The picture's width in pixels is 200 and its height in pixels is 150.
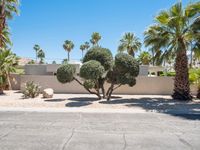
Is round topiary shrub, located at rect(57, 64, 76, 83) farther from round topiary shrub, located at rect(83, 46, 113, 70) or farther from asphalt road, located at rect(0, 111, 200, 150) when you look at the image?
asphalt road, located at rect(0, 111, 200, 150)

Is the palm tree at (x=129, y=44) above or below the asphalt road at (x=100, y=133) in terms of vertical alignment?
above

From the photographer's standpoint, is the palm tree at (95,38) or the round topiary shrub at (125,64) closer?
the round topiary shrub at (125,64)

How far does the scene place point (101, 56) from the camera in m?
21.3

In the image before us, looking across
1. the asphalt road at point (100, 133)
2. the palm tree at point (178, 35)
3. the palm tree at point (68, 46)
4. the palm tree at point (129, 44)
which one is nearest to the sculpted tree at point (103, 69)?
the palm tree at point (178, 35)

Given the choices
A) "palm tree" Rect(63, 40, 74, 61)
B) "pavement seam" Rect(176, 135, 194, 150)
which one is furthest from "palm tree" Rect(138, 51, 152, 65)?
"pavement seam" Rect(176, 135, 194, 150)

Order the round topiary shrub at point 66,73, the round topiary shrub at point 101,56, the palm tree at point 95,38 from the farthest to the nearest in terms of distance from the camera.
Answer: the palm tree at point 95,38 → the round topiary shrub at point 101,56 → the round topiary shrub at point 66,73

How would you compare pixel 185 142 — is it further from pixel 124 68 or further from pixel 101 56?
pixel 101 56

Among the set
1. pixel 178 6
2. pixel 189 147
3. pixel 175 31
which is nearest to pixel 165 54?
pixel 175 31

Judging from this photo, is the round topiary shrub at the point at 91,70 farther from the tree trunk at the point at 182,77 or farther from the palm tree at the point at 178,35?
the tree trunk at the point at 182,77

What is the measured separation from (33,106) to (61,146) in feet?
34.4

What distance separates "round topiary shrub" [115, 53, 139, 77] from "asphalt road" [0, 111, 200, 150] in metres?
7.35

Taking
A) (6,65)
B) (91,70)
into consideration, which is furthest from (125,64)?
(6,65)

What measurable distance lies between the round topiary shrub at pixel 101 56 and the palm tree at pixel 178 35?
3120 mm

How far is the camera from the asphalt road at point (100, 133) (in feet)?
26.3
